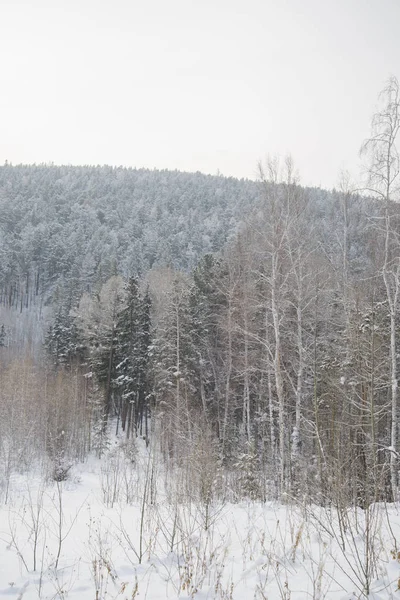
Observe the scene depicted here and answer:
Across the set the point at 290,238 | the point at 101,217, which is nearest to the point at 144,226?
the point at 101,217

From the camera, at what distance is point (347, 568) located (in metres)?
4.07

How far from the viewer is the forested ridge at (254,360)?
10555 millimetres

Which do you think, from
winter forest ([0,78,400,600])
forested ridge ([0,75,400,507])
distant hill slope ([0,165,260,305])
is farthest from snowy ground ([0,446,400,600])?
distant hill slope ([0,165,260,305])

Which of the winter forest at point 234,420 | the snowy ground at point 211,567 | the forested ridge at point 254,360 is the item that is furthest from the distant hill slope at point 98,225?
the snowy ground at point 211,567

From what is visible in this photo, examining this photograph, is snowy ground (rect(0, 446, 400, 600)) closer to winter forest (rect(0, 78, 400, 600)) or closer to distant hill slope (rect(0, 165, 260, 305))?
winter forest (rect(0, 78, 400, 600))

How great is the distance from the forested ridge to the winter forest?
133 millimetres

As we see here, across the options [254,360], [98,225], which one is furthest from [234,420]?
[98,225]

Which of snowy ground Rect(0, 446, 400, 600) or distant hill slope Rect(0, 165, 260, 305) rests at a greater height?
distant hill slope Rect(0, 165, 260, 305)

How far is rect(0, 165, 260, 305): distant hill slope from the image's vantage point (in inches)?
3167

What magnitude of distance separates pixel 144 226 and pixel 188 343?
242 feet

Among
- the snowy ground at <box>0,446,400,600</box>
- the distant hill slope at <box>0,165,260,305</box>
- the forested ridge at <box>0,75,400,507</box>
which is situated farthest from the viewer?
the distant hill slope at <box>0,165,260,305</box>

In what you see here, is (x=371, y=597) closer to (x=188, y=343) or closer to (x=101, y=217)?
(x=188, y=343)

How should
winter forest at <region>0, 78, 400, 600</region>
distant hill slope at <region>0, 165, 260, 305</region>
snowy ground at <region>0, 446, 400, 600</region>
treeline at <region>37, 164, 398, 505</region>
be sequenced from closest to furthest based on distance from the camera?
snowy ground at <region>0, 446, 400, 600</region> → winter forest at <region>0, 78, 400, 600</region> → treeline at <region>37, 164, 398, 505</region> → distant hill slope at <region>0, 165, 260, 305</region>

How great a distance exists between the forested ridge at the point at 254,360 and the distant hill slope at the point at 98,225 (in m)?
12.4
